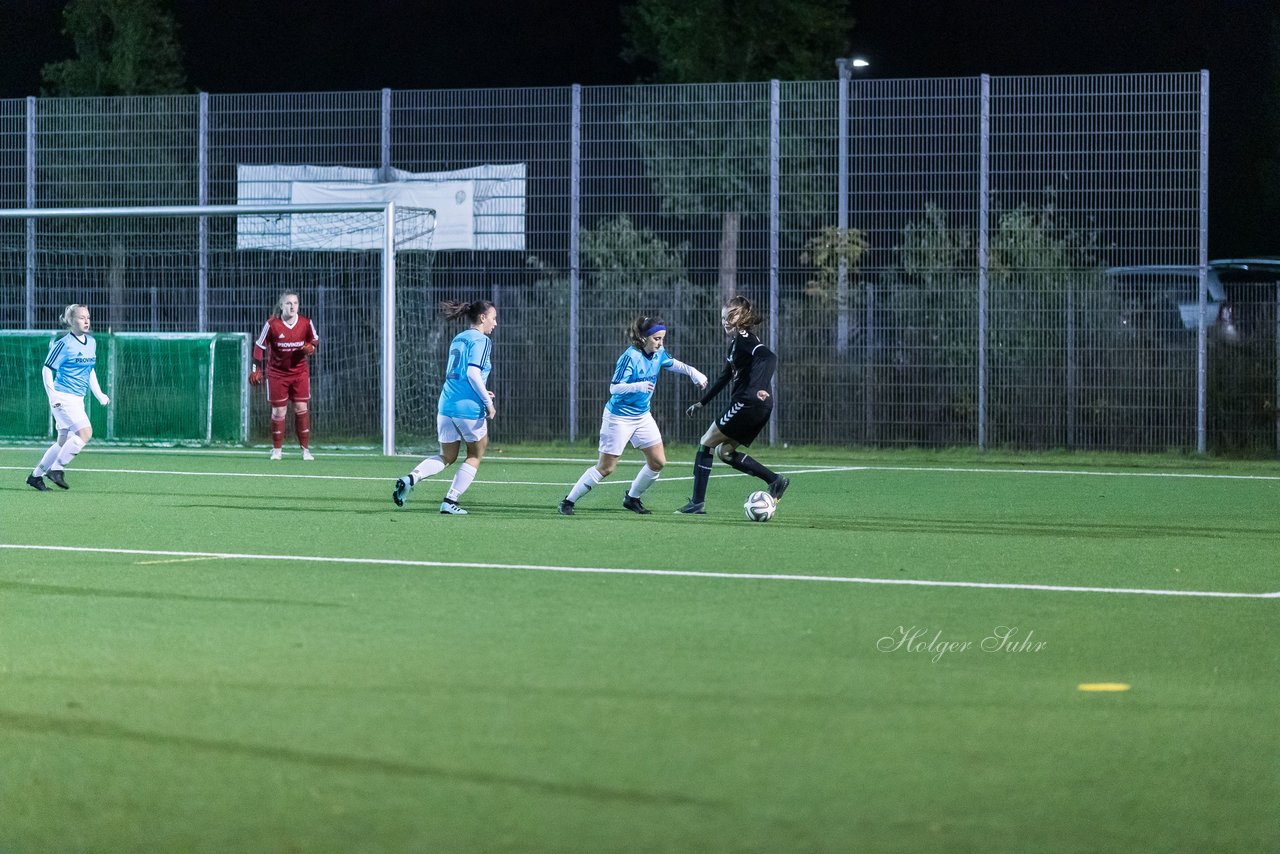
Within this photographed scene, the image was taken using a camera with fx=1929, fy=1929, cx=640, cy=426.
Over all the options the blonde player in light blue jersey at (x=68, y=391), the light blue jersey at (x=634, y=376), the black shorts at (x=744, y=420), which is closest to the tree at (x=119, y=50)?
the blonde player in light blue jersey at (x=68, y=391)

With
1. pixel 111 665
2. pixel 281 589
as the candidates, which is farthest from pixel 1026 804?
pixel 281 589

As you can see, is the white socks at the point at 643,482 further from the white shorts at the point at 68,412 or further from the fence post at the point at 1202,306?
the fence post at the point at 1202,306

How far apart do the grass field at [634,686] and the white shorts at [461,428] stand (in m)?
0.83

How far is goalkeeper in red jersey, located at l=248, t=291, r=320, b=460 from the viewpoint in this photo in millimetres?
22016

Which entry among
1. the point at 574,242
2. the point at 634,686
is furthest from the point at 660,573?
the point at 574,242

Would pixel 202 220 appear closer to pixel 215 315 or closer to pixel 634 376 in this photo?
pixel 215 315

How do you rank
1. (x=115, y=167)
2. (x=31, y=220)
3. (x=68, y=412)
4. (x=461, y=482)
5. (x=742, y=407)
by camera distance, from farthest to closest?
1. (x=115, y=167)
2. (x=31, y=220)
3. (x=68, y=412)
4. (x=461, y=482)
5. (x=742, y=407)

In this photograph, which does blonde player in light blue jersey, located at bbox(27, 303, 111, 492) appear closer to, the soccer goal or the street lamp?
the soccer goal

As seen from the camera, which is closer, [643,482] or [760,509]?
[760,509]

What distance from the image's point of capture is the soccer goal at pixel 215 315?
2412 centimetres

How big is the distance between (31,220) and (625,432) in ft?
47.2

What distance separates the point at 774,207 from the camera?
78.7 feet

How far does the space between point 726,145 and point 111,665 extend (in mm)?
17897

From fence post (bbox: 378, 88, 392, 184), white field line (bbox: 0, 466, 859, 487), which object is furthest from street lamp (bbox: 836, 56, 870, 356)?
fence post (bbox: 378, 88, 392, 184)
